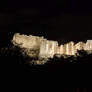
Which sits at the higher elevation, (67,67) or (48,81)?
(67,67)

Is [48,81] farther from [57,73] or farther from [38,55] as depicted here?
[38,55]

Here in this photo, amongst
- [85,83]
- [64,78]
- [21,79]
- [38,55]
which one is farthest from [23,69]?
[38,55]

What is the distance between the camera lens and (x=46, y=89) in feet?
63.7

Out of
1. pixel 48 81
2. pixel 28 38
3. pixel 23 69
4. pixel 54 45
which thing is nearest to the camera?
pixel 48 81

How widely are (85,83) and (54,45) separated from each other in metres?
34.8

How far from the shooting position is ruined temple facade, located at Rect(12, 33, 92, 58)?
169ft

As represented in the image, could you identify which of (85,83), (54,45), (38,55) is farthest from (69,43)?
(85,83)

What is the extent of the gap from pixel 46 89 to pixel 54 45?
34.0 m

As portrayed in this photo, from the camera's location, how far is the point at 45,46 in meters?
53.6

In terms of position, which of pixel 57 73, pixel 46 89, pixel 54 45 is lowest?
pixel 46 89

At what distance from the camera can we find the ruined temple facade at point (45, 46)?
51.5m

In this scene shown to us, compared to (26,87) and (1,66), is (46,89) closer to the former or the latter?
(26,87)

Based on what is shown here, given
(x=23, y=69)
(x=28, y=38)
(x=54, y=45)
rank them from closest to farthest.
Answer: (x=23, y=69) < (x=54, y=45) < (x=28, y=38)

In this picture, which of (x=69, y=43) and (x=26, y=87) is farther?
(x=69, y=43)
